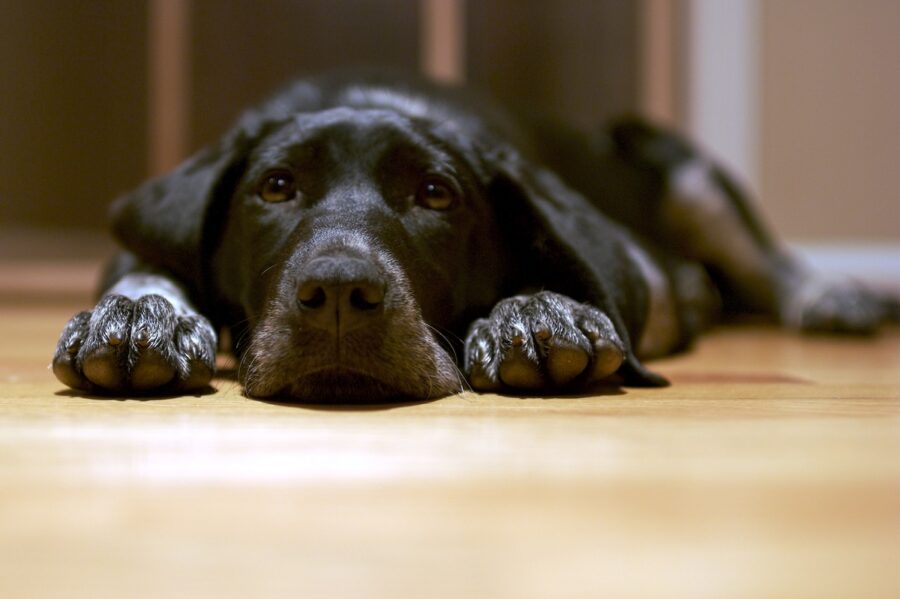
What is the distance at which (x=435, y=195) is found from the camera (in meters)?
2.11

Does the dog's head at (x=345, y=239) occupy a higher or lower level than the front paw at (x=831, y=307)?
higher

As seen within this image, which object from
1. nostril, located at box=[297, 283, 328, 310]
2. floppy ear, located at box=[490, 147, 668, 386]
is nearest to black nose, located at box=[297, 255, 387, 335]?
nostril, located at box=[297, 283, 328, 310]

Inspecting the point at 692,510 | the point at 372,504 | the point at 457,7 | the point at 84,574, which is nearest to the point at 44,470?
the point at 84,574

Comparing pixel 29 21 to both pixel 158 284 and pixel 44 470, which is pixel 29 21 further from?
pixel 44 470

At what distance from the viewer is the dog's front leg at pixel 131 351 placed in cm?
170

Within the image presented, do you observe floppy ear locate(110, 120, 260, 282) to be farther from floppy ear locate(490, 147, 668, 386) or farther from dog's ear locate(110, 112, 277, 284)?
floppy ear locate(490, 147, 668, 386)

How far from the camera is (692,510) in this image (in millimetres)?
A: 1059

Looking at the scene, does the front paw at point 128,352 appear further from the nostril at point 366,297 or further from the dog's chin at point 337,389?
the nostril at point 366,297

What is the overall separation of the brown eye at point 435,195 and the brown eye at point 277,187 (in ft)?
1.02

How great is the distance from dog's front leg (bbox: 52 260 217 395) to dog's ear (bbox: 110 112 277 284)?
0.42 meters

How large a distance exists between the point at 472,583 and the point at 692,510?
13.4 inches

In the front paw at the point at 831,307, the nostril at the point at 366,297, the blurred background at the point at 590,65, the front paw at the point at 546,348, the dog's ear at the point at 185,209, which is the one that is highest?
the blurred background at the point at 590,65

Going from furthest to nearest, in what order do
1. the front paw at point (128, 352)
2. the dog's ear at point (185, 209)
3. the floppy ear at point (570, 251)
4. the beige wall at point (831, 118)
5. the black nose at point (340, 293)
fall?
1. the beige wall at point (831, 118)
2. the dog's ear at point (185, 209)
3. the floppy ear at point (570, 251)
4. the front paw at point (128, 352)
5. the black nose at point (340, 293)

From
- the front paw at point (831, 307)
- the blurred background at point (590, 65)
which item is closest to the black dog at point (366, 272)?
the front paw at point (831, 307)
